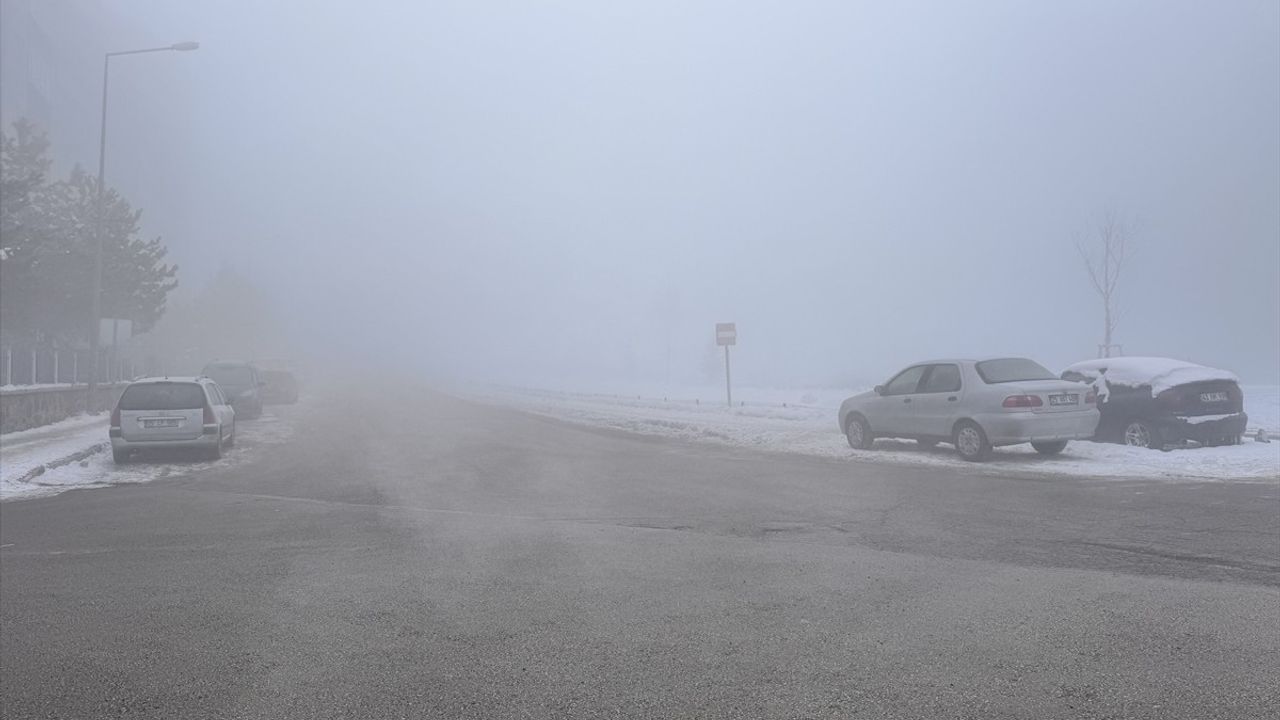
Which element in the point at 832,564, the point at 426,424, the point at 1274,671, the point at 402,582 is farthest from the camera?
the point at 426,424

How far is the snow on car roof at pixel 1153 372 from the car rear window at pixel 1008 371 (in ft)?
4.47

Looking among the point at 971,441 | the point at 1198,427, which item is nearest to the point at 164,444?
the point at 971,441

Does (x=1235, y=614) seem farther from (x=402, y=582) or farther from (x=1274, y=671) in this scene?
(x=402, y=582)

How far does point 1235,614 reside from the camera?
16.3 ft

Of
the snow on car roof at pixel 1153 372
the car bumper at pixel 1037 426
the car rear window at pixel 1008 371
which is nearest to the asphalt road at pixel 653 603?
the car bumper at pixel 1037 426

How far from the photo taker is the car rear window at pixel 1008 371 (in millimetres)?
13438

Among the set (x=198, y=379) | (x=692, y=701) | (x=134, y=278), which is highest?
(x=134, y=278)

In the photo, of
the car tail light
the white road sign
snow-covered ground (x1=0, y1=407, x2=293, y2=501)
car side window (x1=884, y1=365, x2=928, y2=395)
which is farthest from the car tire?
the white road sign

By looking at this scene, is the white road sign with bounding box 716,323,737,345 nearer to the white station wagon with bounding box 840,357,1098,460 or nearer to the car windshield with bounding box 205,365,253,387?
the white station wagon with bounding box 840,357,1098,460

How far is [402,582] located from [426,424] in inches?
679

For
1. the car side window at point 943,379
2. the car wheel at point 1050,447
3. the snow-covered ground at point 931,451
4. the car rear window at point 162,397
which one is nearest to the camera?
the snow-covered ground at point 931,451

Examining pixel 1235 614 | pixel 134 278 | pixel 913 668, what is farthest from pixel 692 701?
pixel 134 278

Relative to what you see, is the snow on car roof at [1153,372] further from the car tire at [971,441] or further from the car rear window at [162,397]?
the car rear window at [162,397]

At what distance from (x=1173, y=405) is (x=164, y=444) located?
54.1 feet
